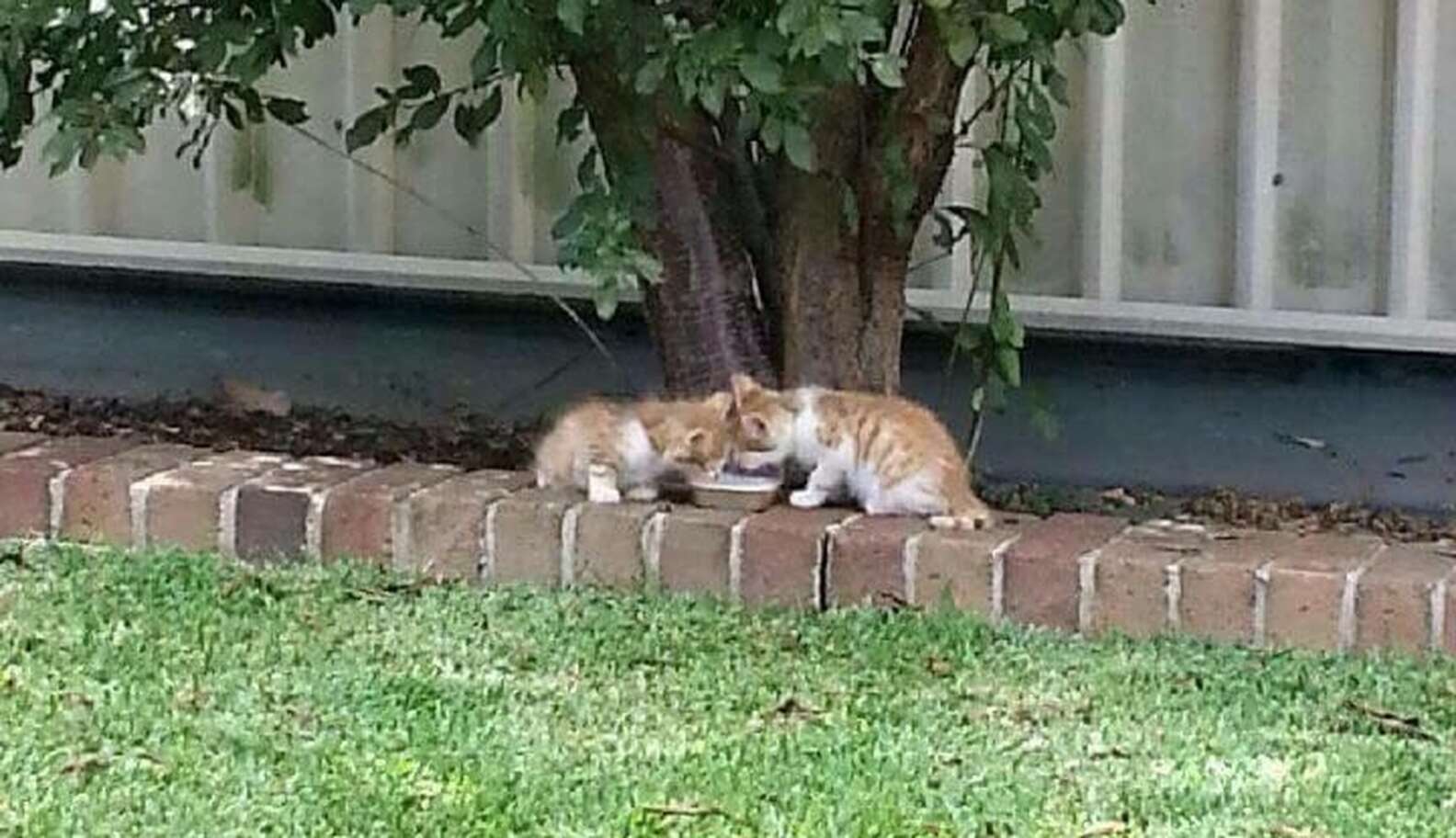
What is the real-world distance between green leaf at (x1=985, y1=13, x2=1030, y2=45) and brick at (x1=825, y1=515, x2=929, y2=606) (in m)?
0.74

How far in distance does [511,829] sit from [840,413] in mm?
1379

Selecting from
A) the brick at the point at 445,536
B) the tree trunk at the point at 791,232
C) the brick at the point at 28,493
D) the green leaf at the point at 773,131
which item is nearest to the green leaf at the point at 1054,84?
the tree trunk at the point at 791,232

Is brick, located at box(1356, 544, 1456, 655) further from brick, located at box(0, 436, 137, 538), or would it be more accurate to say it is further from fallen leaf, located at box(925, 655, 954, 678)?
brick, located at box(0, 436, 137, 538)

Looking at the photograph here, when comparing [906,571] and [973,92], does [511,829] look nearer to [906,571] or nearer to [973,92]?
[906,571]

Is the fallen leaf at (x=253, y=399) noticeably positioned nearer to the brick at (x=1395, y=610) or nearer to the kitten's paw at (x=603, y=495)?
the kitten's paw at (x=603, y=495)

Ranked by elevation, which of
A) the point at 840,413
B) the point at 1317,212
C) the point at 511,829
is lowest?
the point at 511,829

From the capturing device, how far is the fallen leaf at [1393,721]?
11.4ft

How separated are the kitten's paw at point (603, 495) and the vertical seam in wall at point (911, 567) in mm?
499

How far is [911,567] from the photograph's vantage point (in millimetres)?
4031

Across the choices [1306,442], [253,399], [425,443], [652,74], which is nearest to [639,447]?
[652,74]

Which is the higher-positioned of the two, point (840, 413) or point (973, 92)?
point (973, 92)

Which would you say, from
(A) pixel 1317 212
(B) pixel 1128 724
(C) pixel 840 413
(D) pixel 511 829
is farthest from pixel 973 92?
(D) pixel 511 829

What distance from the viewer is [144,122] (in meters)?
4.26

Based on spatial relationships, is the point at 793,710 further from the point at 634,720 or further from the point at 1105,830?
the point at 1105,830
